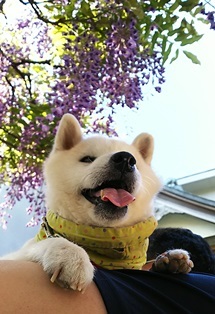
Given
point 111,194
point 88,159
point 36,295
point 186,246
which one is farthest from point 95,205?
point 36,295

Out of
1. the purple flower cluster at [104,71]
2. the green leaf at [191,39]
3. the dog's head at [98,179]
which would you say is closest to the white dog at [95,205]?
the dog's head at [98,179]

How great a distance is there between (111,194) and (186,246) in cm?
30

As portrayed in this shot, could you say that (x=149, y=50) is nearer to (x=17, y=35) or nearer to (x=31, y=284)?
(x=17, y=35)

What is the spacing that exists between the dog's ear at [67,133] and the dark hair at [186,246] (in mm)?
345

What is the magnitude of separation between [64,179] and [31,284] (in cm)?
52

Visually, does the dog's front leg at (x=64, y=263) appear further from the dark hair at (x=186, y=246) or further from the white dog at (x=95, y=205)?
the dark hair at (x=186, y=246)

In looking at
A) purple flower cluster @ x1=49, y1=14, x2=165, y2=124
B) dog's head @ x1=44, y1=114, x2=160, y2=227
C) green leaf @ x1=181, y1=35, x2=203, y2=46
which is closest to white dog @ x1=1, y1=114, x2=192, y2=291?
dog's head @ x1=44, y1=114, x2=160, y2=227

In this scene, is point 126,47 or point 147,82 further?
point 147,82

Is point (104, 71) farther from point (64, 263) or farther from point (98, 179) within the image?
point (64, 263)

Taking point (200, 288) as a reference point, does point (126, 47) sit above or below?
above

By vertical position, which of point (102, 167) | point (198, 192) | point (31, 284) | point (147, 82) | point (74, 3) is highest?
point (74, 3)

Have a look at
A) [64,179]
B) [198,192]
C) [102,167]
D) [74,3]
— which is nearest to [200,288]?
[102,167]

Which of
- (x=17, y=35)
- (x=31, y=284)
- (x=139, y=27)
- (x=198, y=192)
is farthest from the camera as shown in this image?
(x=198, y=192)

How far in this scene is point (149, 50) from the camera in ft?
4.22
